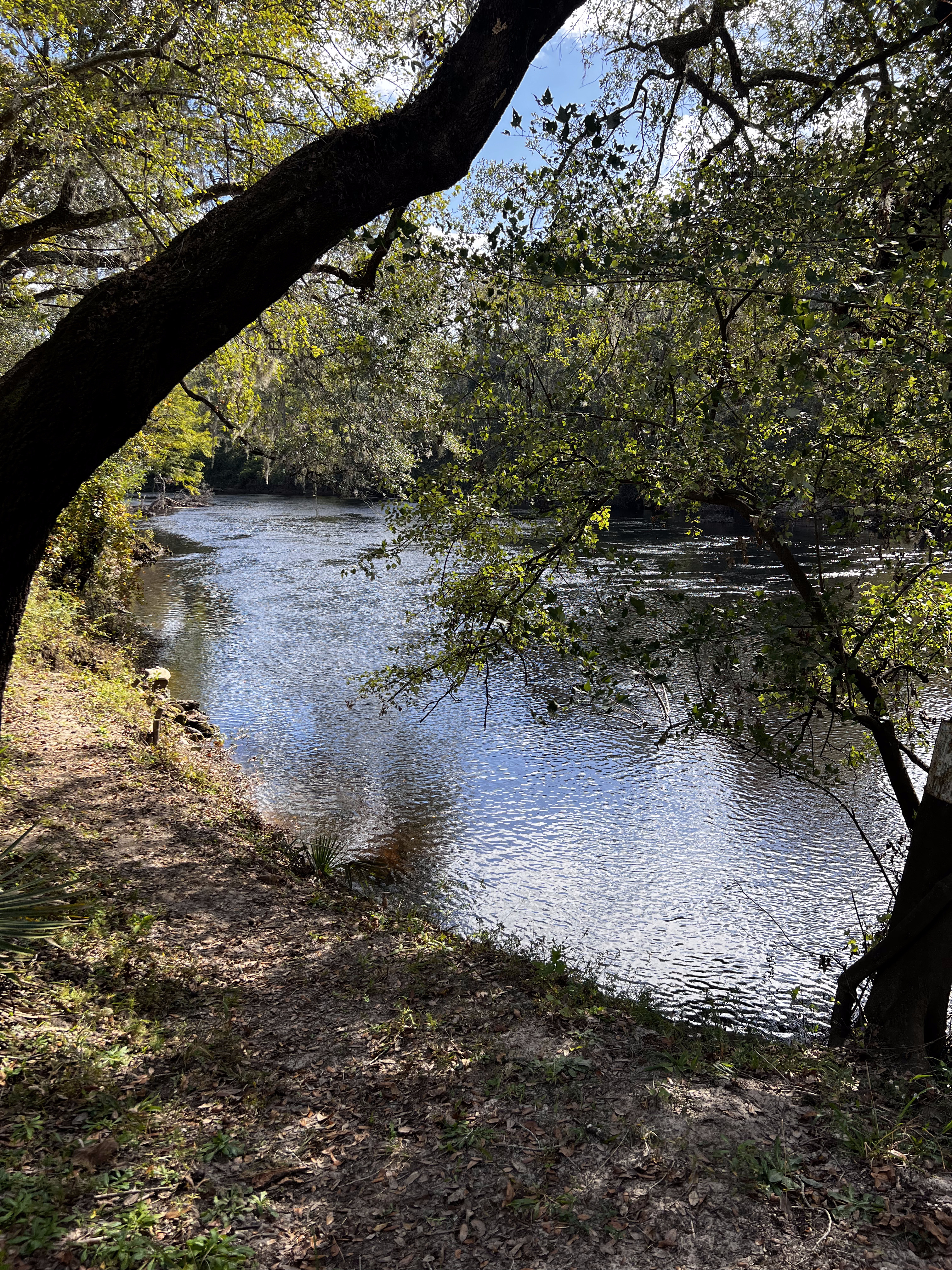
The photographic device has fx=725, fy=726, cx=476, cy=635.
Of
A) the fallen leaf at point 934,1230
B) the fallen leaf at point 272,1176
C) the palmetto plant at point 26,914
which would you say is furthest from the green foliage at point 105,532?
the fallen leaf at point 934,1230

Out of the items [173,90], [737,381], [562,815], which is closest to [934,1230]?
[737,381]

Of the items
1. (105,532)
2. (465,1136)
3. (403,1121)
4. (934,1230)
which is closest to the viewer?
(934,1230)

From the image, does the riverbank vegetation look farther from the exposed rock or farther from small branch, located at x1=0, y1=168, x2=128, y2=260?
the exposed rock

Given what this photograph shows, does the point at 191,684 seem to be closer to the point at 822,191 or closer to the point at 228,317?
the point at 228,317

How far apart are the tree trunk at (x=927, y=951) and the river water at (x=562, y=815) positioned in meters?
1.43

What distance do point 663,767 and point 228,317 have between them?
31.7 feet

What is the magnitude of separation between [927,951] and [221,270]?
201 inches

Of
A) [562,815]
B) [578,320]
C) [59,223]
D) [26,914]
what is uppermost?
[59,223]

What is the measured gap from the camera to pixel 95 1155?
8.61 ft

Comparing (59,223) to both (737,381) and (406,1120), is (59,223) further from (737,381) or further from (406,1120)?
(406,1120)

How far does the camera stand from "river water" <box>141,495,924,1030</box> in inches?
283

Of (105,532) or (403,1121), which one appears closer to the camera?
(403,1121)

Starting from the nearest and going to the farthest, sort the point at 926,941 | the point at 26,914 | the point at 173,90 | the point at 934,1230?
1. the point at 934,1230
2. the point at 26,914
3. the point at 926,941
4. the point at 173,90

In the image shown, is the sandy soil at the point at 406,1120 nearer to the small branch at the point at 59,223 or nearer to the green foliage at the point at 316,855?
the green foliage at the point at 316,855
